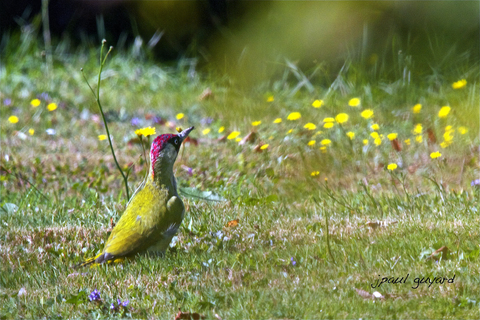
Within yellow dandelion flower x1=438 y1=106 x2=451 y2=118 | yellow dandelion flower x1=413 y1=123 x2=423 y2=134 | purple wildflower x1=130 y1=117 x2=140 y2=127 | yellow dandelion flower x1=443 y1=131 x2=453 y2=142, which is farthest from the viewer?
purple wildflower x1=130 y1=117 x2=140 y2=127

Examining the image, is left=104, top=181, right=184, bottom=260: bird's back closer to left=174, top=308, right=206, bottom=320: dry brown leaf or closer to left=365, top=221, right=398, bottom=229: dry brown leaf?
left=174, top=308, right=206, bottom=320: dry brown leaf

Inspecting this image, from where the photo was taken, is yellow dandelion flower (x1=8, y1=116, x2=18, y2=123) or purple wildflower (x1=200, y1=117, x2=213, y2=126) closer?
yellow dandelion flower (x1=8, y1=116, x2=18, y2=123)

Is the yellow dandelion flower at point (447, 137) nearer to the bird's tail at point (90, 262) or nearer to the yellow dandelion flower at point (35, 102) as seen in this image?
the bird's tail at point (90, 262)

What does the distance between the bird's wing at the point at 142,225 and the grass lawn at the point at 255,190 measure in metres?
0.09

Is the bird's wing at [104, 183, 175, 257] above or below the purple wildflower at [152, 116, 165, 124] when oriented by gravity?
above

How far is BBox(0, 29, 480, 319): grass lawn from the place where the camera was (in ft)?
8.21

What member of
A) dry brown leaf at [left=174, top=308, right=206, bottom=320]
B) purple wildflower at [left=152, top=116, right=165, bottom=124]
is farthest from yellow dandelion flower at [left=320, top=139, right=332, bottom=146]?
dry brown leaf at [left=174, top=308, right=206, bottom=320]

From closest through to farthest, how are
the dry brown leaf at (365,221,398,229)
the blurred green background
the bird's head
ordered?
1. the bird's head
2. the dry brown leaf at (365,221,398,229)
3. the blurred green background

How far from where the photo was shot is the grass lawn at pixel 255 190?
8.21 ft

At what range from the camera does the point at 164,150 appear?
286 cm

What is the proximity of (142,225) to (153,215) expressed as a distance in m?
0.07

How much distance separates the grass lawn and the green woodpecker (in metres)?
0.08

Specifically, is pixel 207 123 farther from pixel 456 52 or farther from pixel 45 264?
pixel 45 264

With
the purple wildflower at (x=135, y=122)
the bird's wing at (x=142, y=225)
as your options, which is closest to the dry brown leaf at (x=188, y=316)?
the bird's wing at (x=142, y=225)
